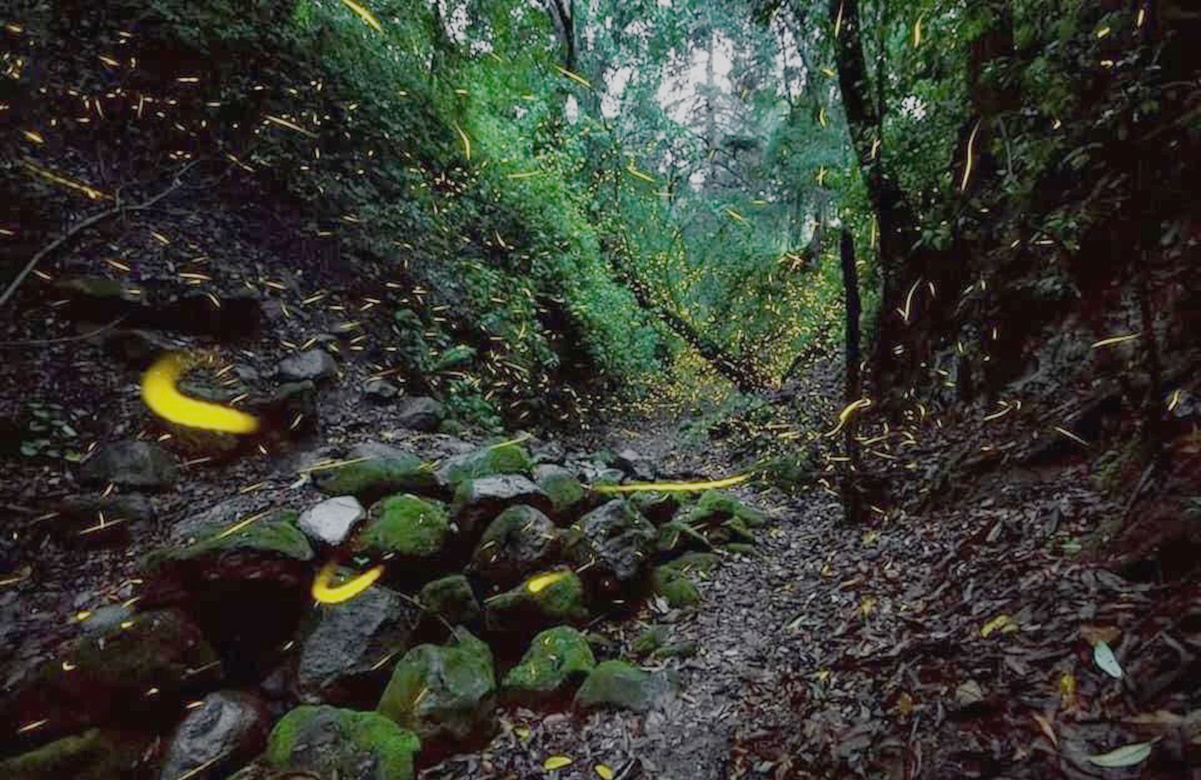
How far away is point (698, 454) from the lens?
35.5ft

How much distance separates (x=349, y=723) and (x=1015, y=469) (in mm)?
4708

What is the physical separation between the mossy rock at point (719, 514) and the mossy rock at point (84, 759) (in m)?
4.70

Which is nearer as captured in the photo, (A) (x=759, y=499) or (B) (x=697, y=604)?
(B) (x=697, y=604)

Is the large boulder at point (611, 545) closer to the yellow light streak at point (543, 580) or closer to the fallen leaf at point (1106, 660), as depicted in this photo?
the yellow light streak at point (543, 580)

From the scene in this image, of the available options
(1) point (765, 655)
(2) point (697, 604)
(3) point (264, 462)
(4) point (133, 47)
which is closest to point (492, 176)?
(4) point (133, 47)

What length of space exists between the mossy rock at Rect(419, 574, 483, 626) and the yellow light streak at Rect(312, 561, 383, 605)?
0.40 metres

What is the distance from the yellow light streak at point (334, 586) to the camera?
392 centimetres

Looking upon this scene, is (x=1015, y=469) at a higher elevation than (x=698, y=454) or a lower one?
higher

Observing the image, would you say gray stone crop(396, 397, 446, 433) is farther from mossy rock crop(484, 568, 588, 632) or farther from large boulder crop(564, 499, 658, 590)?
mossy rock crop(484, 568, 588, 632)

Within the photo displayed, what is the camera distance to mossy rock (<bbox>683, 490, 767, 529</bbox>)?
6.21 metres

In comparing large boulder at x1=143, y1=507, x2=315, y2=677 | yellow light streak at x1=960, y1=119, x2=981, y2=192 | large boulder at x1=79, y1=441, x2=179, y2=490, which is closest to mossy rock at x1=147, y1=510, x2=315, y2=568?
large boulder at x1=143, y1=507, x2=315, y2=677

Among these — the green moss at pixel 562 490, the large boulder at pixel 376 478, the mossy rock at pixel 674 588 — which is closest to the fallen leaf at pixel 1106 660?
the mossy rock at pixel 674 588

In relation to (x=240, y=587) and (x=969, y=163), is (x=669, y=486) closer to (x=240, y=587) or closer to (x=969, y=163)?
(x=240, y=587)

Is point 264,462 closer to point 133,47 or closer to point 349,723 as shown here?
Result: point 349,723
